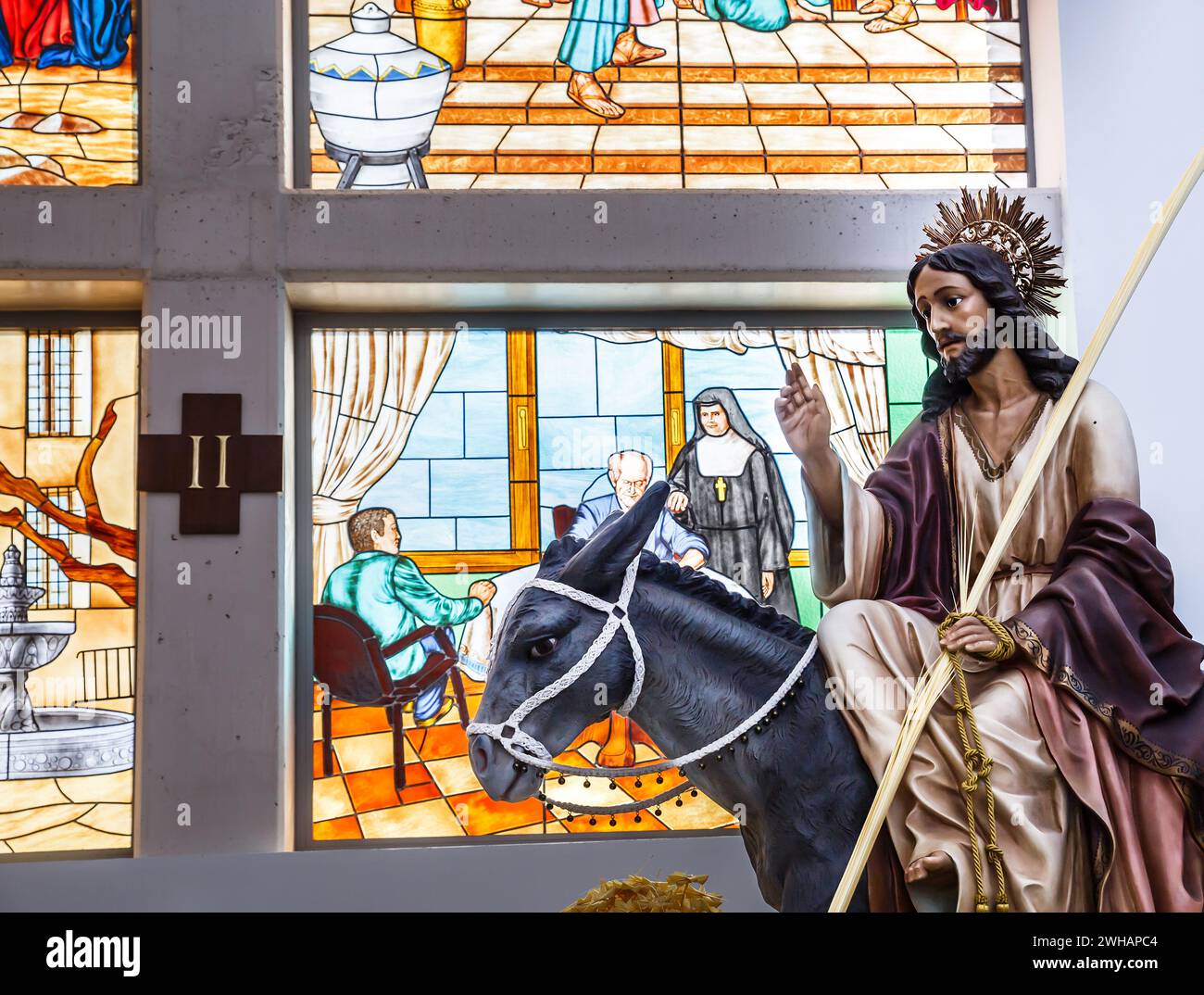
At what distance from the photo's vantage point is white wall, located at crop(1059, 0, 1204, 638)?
15.8 ft

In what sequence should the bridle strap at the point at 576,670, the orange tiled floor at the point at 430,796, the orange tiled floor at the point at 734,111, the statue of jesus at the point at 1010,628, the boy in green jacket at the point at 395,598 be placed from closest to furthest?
1. the statue of jesus at the point at 1010,628
2. the bridle strap at the point at 576,670
3. the orange tiled floor at the point at 430,796
4. the boy in green jacket at the point at 395,598
5. the orange tiled floor at the point at 734,111

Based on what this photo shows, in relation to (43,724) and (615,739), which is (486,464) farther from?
(43,724)

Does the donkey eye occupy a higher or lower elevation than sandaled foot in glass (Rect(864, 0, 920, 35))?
lower

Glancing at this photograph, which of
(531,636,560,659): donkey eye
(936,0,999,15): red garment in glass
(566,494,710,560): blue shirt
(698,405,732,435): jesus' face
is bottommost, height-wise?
(531,636,560,659): donkey eye

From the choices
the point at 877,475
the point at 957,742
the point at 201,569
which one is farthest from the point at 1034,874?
the point at 201,569

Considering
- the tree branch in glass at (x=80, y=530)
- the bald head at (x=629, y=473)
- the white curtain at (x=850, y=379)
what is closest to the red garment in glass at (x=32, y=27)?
the tree branch in glass at (x=80, y=530)

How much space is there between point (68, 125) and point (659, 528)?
9.44 feet

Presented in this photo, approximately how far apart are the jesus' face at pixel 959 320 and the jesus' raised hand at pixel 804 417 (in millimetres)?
468

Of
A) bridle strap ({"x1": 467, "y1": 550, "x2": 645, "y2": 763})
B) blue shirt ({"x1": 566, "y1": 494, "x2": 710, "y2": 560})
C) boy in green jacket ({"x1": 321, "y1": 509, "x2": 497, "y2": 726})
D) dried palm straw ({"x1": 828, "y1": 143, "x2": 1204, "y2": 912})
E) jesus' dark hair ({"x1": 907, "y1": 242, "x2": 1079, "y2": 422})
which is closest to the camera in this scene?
dried palm straw ({"x1": 828, "y1": 143, "x2": 1204, "y2": 912})

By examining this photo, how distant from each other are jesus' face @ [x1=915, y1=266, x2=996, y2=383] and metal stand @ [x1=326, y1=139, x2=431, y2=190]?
2.23m

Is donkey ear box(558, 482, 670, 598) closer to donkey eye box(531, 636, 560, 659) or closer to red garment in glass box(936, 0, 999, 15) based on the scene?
donkey eye box(531, 636, 560, 659)

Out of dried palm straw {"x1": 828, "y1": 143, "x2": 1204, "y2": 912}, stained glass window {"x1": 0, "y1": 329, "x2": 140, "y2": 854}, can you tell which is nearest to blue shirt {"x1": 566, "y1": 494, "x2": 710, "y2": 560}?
dried palm straw {"x1": 828, "y1": 143, "x2": 1204, "y2": 912}

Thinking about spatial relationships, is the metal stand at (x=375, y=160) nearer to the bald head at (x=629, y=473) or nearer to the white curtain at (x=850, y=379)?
the bald head at (x=629, y=473)

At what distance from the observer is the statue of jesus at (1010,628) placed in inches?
136
